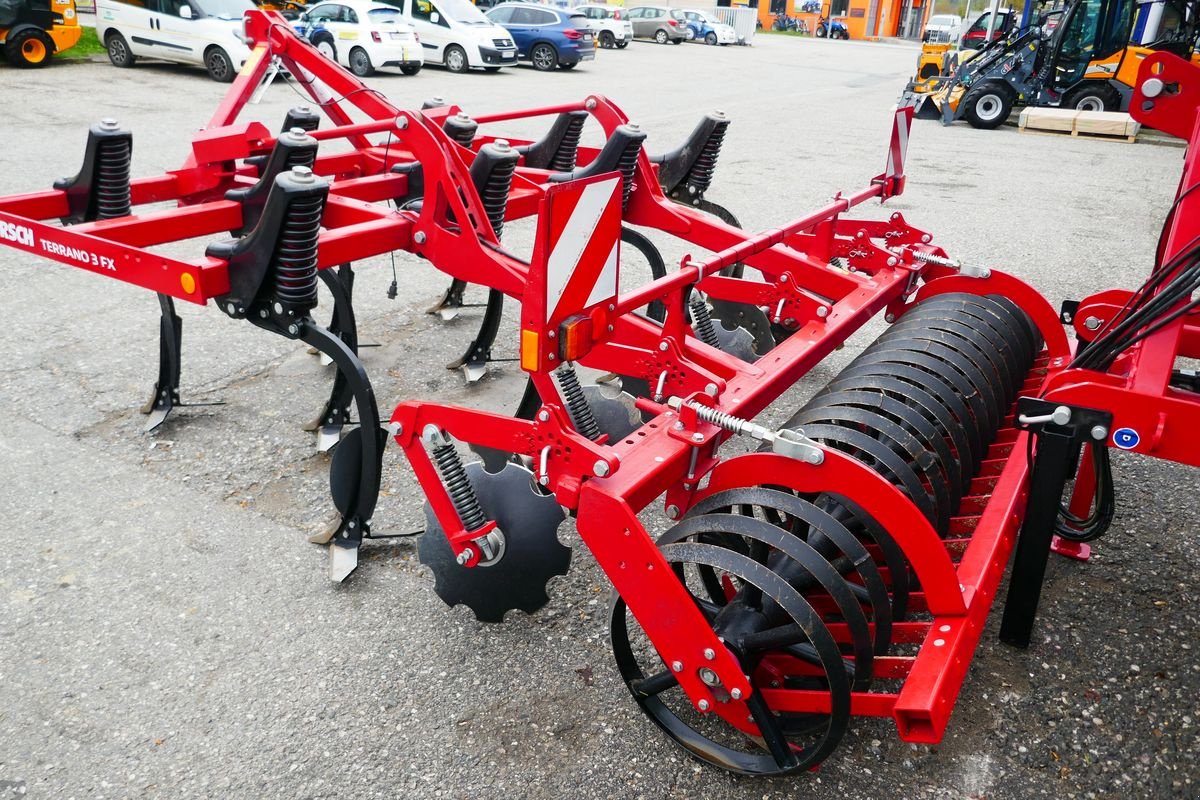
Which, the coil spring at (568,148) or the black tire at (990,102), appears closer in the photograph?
the coil spring at (568,148)

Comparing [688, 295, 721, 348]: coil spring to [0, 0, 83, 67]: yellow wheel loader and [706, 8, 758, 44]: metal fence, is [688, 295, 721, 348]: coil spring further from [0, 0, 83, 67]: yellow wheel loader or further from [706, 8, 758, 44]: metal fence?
[706, 8, 758, 44]: metal fence

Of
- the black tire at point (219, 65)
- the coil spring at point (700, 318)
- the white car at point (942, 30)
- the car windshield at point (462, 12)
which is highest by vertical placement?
the white car at point (942, 30)

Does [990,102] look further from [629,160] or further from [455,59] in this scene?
[629,160]

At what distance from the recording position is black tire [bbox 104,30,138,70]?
15.7m

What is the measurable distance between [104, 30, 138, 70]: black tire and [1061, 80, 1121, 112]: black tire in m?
15.9

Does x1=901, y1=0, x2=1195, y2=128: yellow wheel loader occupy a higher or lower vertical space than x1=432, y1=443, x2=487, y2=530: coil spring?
higher

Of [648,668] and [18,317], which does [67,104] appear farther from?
[648,668]

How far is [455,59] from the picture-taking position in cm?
1866

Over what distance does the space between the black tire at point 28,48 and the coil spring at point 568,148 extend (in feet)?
44.4

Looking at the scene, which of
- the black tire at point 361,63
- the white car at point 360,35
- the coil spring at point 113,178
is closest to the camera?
the coil spring at point 113,178

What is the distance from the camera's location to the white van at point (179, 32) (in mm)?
14898

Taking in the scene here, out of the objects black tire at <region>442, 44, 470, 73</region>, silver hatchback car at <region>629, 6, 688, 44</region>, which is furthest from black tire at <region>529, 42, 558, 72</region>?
silver hatchback car at <region>629, 6, 688, 44</region>

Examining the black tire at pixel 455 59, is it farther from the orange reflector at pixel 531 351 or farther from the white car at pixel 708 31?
the white car at pixel 708 31

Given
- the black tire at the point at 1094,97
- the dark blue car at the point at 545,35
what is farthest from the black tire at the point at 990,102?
the dark blue car at the point at 545,35
